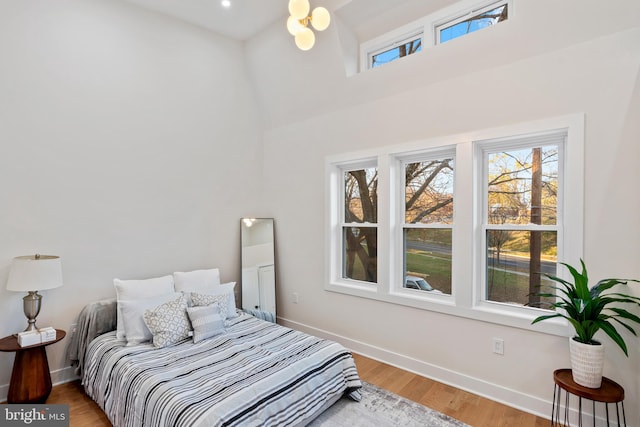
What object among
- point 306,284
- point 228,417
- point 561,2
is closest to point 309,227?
point 306,284

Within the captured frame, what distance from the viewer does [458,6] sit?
271 cm

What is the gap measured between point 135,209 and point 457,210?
308 centimetres

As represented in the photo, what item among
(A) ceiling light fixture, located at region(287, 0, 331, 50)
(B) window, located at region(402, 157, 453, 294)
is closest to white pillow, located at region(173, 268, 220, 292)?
(B) window, located at region(402, 157, 453, 294)

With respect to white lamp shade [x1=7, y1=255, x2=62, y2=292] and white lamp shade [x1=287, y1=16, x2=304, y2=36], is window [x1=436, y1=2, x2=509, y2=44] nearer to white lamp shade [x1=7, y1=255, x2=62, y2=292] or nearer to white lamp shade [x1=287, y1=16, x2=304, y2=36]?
white lamp shade [x1=287, y1=16, x2=304, y2=36]

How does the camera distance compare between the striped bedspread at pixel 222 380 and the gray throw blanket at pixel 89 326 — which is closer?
the striped bedspread at pixel 222 380

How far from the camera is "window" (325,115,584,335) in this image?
2.38m

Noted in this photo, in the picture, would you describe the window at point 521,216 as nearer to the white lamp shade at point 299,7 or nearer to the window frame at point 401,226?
the window frame at point 401,226

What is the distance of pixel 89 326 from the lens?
2816mm

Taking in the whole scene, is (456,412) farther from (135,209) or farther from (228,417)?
(135,209)

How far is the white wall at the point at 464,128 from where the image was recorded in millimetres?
2059

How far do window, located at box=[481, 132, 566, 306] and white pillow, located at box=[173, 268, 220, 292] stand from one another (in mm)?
2661

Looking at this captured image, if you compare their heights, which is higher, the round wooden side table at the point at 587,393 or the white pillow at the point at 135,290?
the white pillow at the point at 135,290

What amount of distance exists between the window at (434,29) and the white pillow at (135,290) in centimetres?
298

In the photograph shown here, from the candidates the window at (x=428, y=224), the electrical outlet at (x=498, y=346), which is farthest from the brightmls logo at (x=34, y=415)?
the electrical outlet at (x=498, y=346)
